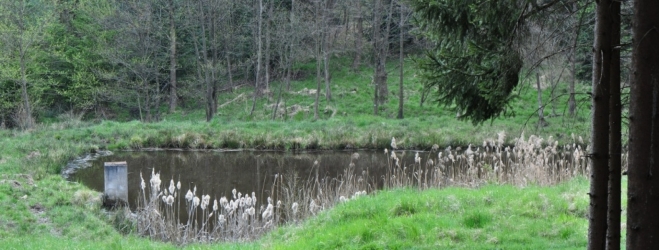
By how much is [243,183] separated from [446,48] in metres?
10.1

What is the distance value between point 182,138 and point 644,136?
20564 mm

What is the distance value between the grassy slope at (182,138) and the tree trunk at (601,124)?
225 cm

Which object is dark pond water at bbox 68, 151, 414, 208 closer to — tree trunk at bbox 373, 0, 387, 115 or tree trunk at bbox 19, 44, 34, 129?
tree trunk at bbox 19, 44, 34, 129

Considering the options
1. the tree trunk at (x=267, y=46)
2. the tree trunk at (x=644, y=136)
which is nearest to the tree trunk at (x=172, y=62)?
the tree trunk at (x=267, y=46)

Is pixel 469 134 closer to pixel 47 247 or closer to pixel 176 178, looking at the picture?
pixel 176 178

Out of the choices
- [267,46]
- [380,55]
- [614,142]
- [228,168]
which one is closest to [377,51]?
[380,55]

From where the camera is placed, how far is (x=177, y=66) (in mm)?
35344

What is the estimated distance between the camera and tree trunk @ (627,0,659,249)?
3668 mm

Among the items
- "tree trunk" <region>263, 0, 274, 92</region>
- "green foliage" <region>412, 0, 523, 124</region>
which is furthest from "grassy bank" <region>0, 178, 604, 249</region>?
"tree trunk" <region>263, 0, 274, 92</region>

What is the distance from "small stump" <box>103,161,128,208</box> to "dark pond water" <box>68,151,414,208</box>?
0.87m

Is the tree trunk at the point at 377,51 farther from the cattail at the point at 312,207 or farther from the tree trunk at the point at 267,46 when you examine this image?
the cattail at the point at 312,207

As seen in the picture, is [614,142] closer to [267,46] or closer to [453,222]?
[453,222]

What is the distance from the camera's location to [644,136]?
3.72 m

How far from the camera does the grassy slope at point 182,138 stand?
10438mm
